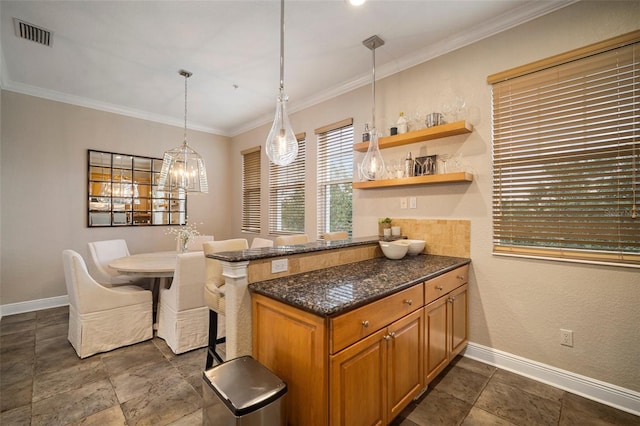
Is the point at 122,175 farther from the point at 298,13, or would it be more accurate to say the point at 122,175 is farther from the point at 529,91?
the point at 529,91

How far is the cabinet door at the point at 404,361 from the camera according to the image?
1604mm

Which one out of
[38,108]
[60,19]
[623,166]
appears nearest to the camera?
[623,166]

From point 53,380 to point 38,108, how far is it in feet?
11.8

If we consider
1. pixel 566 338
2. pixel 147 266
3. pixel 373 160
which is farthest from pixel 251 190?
pixel 566 338

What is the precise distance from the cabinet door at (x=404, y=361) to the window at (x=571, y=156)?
1248 mm

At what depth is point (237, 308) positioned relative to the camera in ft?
5.40

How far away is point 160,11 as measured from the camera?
2324 mm

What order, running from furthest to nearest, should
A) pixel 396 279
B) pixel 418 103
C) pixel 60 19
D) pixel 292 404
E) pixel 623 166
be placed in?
pixel 418 103 → pixel 60 19 → pixel 623 166 → pixel 396 279 → pixel 292 404

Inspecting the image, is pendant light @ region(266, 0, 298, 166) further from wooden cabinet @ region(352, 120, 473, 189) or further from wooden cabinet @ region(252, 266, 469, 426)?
wooden cabinet @ region(352, 120, 473, 189)

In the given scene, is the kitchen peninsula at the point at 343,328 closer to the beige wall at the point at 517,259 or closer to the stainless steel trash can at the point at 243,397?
the stainless steel trash can at the point at 243,397

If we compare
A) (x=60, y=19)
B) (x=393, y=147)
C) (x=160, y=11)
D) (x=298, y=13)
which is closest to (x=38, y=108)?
(x=60, y=19)

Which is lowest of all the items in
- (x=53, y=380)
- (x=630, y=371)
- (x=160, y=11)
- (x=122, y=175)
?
(x=53, y=380)

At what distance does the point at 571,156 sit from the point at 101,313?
4.25 m

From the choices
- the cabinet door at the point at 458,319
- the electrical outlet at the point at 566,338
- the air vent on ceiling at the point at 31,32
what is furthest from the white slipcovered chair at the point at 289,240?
the air vent on ceiling at the point at 31,32
